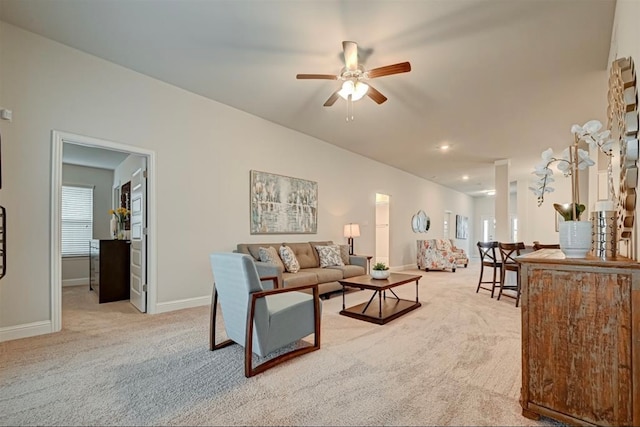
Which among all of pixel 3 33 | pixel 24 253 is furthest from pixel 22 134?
pixel 24 253

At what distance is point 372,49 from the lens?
117 inches

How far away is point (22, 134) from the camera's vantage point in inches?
112

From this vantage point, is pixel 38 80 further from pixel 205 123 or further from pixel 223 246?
pixel 223 246

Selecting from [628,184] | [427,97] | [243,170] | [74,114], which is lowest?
[628,184]

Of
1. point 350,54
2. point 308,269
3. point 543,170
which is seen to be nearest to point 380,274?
point 308,269

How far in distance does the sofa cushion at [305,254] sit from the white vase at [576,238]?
141 inches

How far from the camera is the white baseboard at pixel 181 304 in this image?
145 inches

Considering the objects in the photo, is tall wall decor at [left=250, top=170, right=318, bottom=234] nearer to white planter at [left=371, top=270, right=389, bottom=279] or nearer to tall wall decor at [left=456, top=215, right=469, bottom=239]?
white planter at [left=371, top=270, right=389, bottom=279]

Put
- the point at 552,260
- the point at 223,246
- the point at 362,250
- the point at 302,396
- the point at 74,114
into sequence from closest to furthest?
1. the point at 552,260
2. the point at 302,396
3. the point at 74,114
4. the point at 223,246
5. the point at 362,250

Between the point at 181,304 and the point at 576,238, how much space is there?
13.0ft

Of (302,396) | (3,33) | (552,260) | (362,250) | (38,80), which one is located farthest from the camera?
(362,250)

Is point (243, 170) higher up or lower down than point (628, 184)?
higher up

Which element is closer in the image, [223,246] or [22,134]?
[22,134]

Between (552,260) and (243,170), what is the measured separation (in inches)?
154
